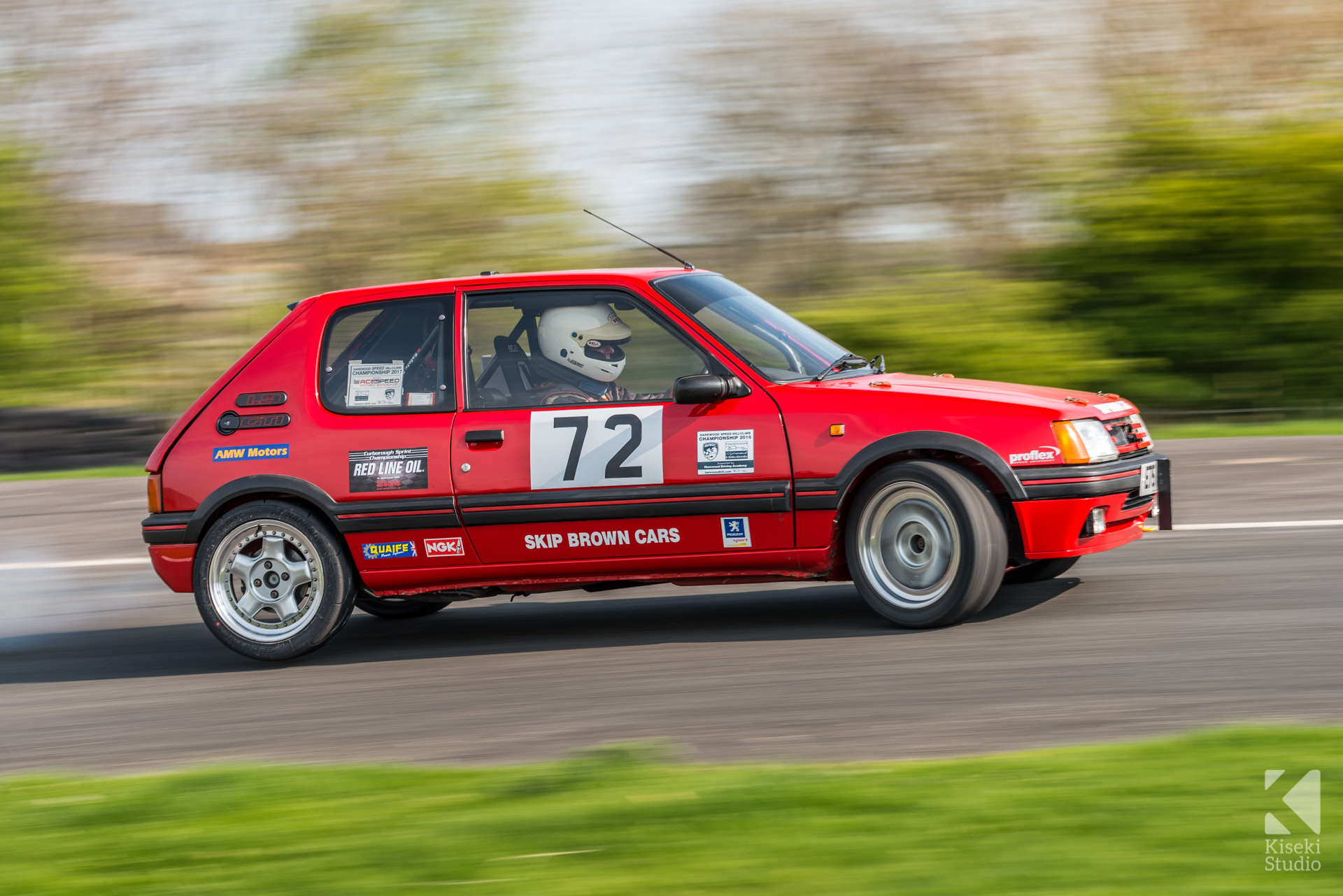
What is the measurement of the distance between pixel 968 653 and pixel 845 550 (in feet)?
2.49

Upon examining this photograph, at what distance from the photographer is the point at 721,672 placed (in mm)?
5820

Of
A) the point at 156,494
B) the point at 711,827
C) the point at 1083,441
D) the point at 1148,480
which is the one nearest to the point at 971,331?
the point at 1148,480

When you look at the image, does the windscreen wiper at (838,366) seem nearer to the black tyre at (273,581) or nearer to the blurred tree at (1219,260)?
the black tyre at (273,581)

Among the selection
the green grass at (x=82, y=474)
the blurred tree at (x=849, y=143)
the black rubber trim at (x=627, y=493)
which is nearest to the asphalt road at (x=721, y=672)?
the black rubber trim at (x=627, y=493)

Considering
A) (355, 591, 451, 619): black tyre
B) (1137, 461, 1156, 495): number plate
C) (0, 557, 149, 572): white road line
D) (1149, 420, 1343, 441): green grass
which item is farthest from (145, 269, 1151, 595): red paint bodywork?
(1149, 420, 1343, 441): green grass

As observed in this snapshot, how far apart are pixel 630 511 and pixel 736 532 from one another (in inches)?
19.5

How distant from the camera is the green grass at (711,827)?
335 centimetres

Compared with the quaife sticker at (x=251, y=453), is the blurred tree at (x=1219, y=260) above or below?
above

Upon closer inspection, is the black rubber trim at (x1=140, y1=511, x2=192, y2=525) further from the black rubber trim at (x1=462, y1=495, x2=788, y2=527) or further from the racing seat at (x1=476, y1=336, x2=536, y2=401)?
the racing seat at (x1=476, y1=336, x2=536, y2=401)

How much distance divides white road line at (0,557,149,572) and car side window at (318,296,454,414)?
4.07 meters

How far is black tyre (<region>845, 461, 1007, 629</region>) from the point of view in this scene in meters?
5.96

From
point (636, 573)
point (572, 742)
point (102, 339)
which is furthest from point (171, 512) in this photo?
point (102, 339)

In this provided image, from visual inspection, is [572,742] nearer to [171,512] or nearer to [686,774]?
[686,774]

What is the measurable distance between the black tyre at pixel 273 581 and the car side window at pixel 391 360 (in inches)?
24.7
